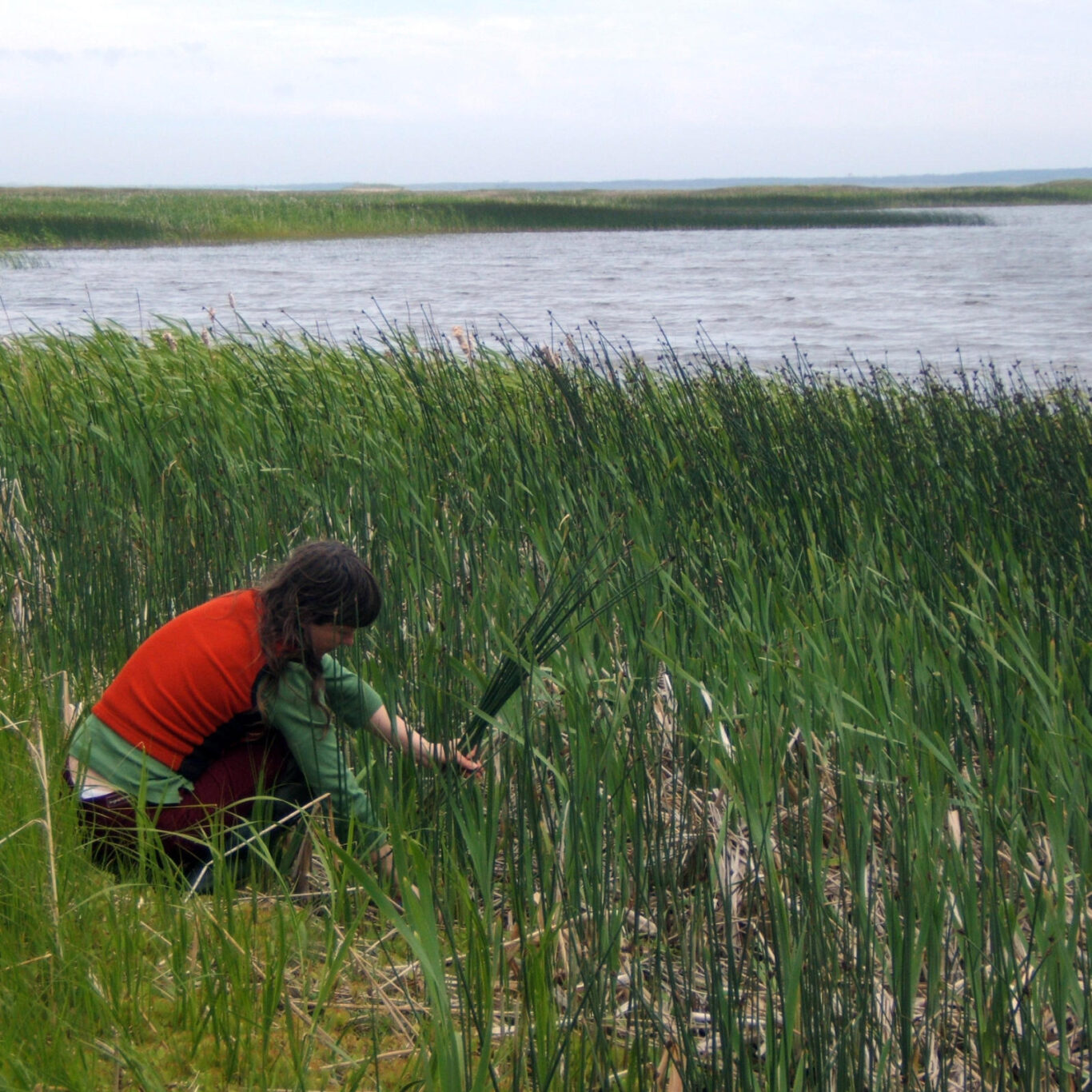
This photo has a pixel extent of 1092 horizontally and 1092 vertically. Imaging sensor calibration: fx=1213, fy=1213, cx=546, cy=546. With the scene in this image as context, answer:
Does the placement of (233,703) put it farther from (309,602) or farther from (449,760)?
(449,760)

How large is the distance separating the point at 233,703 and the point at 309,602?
30 centimetres

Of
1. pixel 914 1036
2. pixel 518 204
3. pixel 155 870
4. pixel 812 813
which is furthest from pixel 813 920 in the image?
pixel 518 204

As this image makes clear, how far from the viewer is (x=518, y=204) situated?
43750mm

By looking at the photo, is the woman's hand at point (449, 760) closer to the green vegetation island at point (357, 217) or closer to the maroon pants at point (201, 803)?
the maroon pants at point (201, 803)

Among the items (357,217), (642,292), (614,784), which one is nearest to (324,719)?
(614,784)

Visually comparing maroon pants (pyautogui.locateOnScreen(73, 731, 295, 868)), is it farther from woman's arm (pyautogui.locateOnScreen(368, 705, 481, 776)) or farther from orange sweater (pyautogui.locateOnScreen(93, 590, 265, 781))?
woman's arm (pyautogui.locateOnScreen(368, 705, 481, 776))

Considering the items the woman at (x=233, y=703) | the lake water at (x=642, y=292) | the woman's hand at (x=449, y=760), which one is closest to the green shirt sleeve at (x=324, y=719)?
the woman at (x=233, y=703)

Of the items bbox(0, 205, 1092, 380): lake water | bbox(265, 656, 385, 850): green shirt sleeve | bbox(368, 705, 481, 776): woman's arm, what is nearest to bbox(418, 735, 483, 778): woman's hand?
bbox(368, 705, 481, 776): woman's arm

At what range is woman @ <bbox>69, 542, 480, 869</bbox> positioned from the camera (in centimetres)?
256

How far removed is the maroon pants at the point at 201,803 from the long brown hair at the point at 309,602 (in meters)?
0.21

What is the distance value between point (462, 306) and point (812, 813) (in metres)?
17.4

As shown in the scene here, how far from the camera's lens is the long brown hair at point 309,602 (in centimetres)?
254

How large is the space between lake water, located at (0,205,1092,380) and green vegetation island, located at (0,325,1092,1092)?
127 inches

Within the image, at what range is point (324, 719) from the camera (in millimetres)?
2633
